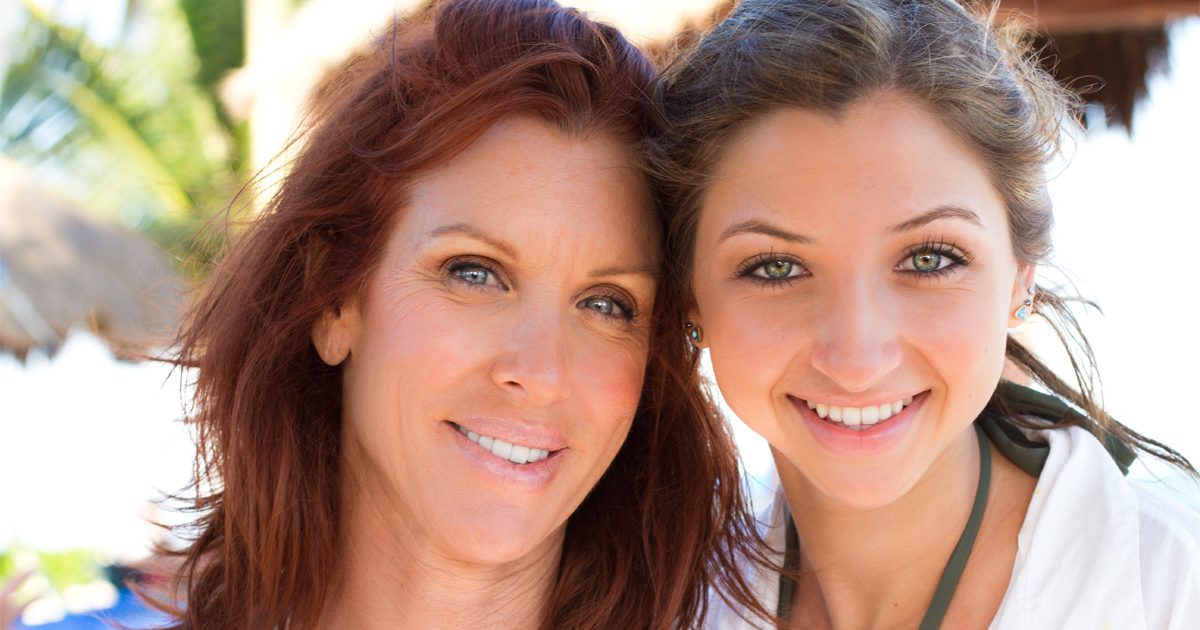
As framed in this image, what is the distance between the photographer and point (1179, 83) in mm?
6832

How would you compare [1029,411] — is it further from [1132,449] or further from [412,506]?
[412,506]

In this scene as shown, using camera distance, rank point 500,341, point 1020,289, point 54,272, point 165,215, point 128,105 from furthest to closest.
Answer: point 128,105 < point 165,215 < point 54,272 < point 1020,289 < point 500,341

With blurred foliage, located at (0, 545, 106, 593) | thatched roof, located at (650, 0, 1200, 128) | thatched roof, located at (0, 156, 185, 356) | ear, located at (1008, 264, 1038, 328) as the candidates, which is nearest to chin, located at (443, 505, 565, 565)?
ear, located at (1008, 264, 1038, 328)

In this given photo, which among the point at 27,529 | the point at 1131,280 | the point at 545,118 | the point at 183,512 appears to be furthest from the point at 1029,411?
the point at 27,529

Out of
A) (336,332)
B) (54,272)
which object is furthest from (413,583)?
(54,272)

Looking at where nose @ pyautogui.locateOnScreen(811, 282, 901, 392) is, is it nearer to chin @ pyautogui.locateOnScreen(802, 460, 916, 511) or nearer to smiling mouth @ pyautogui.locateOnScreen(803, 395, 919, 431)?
smiling mouth @ pyautogui.locateOnScreen(803, 395, 919, 431)

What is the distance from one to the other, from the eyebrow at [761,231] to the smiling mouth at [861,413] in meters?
0.29

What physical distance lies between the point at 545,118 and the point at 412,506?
75cm

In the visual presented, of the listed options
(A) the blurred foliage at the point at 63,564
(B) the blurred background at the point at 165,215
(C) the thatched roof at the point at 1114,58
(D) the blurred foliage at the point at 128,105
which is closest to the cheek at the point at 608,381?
(B) the blurred background at the point at 165,215

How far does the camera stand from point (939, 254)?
81.7 inches

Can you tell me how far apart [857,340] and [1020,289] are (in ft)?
1.72

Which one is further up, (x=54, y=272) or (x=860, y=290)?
(x=54, y=272)

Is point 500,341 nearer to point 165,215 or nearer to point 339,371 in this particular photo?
point 339,371

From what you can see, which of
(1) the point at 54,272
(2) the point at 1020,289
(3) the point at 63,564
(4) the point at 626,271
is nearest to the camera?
(4) the point at 626,271
